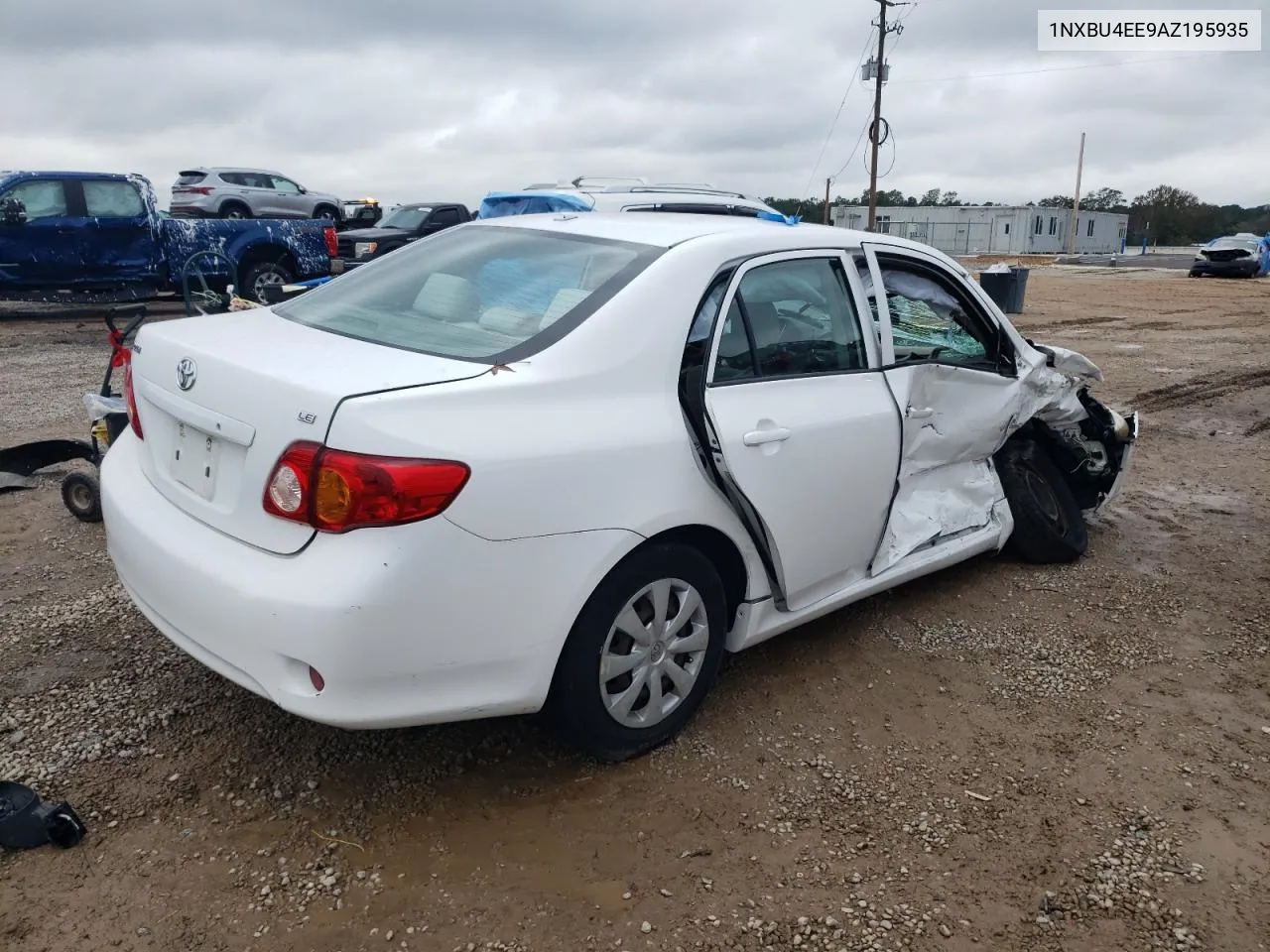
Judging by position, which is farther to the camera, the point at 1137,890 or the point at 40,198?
the point at 40,198

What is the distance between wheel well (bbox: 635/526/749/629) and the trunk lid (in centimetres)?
75

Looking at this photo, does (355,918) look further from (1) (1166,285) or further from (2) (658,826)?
(1) (1166,285)

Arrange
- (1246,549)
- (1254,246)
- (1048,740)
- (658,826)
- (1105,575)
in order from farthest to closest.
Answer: (1254,246) → (1246,549) → (1105,575) → (1048,740) → (658,826)

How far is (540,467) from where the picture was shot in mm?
2512

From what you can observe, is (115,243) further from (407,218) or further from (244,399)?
(244,399)

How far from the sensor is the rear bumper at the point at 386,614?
2.32 m

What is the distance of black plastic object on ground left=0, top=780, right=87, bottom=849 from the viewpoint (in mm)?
2549

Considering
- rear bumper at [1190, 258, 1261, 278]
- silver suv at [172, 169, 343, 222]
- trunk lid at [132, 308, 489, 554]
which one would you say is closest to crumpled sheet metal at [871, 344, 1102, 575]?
trunk lid at [132, 308, 489, 554]

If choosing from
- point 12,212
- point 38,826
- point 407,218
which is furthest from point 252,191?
point 38,826

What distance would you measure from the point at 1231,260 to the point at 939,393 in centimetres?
3178

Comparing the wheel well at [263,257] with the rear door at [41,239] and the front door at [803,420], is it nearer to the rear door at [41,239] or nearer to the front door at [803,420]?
the rear door at [41,239]

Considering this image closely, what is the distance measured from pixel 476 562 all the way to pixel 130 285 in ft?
42.1

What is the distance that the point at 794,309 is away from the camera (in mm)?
3412

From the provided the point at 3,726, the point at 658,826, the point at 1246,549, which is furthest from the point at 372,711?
the point at 1246,549
